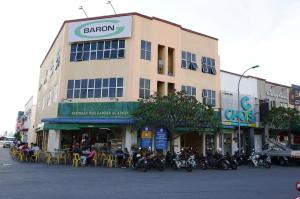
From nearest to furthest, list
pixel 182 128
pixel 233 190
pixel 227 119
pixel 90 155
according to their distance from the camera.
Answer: pixel 233 190
pixel 90 155
pixel 182 128
pixel 227 119

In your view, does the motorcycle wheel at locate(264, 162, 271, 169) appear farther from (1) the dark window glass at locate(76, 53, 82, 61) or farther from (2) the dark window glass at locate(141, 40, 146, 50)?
(1) the dark window glass at locate(76, 53, 82, 61)

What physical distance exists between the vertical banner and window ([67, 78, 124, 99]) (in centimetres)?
445

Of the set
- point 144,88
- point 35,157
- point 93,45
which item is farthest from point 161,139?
point 93,45

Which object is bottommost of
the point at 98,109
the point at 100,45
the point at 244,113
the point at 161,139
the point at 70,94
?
the point at 161,139

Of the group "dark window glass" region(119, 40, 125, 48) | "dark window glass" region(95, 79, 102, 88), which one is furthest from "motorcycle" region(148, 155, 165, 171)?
"dark window glass" region(119, 40, 125, 48)

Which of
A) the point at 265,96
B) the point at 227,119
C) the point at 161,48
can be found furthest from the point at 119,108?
the point at 265,96

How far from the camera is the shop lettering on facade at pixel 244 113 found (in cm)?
3344

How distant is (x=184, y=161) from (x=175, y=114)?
4.04 m

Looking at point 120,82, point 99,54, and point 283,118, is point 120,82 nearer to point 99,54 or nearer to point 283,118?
point 99,54

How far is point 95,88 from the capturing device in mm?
28453

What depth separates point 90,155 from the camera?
23062 millimetres

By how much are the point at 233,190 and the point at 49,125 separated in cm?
1870

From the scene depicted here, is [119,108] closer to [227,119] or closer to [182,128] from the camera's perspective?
[182,128]

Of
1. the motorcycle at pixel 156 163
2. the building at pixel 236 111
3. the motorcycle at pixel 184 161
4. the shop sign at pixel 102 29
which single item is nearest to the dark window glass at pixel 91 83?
the shop sign at pixel 102 29
